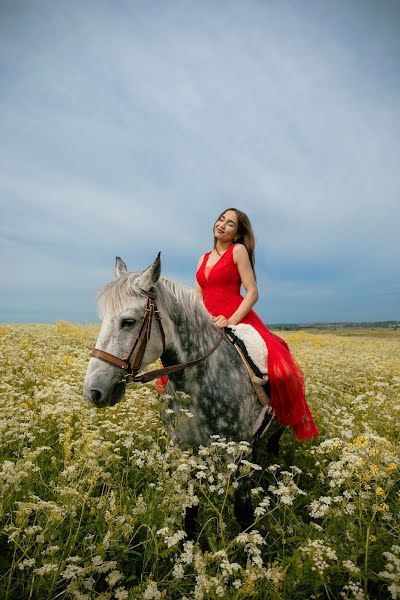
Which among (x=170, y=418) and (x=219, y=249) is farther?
(x=219, y=249)

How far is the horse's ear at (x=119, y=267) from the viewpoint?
12.0ft

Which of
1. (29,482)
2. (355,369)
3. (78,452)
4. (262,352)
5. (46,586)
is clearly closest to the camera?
(46,586)

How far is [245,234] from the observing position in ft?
16.5

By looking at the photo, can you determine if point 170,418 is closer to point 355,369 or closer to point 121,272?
point 121,272

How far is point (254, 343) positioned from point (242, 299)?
0.77 metres

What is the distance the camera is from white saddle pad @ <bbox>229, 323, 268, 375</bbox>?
4.24 metres

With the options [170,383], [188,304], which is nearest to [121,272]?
[188,304]

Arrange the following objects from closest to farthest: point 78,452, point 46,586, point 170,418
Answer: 1. point 46,586
2. point 78,452
3. point 170,418

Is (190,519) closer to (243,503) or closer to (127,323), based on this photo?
(243,503)

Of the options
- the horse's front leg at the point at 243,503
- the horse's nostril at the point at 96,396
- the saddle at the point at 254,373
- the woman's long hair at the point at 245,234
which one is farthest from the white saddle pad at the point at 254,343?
the horse's nostril at the point at 96,396

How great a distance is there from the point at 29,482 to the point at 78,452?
0.75 m

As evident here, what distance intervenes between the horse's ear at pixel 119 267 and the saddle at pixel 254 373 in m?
1.41

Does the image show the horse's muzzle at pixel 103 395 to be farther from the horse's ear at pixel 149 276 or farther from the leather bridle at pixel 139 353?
the horse's ear at pixel 149 276

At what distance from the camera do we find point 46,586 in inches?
97.4
